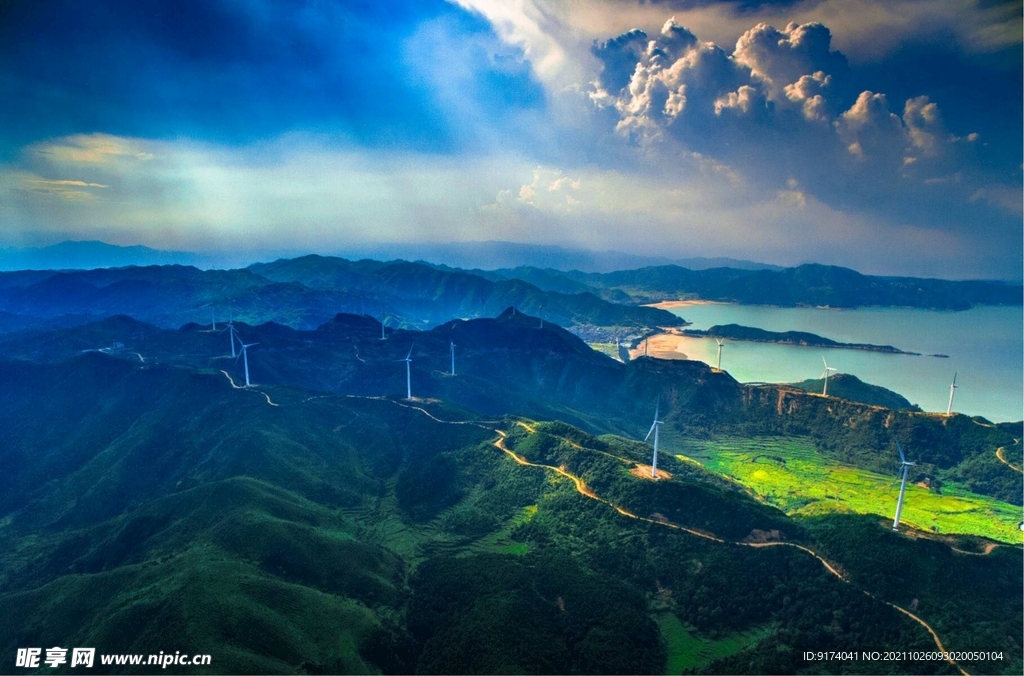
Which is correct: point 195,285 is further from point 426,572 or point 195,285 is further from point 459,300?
point 426,572

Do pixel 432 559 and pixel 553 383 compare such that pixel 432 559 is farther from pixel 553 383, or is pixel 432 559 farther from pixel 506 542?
pixel 553 383

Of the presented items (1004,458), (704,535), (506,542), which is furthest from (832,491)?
(506,542)

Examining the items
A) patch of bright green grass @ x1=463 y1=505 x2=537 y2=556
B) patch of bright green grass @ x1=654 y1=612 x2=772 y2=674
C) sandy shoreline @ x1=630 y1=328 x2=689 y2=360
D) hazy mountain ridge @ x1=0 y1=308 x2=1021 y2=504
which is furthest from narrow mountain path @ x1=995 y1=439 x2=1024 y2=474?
sandy shoreline @ x1=630 y1=328 x2=689 y2=360

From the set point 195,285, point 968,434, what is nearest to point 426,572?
point 968,434

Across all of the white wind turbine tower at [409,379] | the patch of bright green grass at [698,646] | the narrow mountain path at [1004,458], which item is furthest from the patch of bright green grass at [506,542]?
the narrow mountain path at [1004,458]

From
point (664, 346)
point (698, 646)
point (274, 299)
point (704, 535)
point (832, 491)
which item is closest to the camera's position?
point (698, 646)

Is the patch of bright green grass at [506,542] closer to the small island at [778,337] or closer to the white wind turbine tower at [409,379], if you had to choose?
the white wind turbine tower at [409,379]
